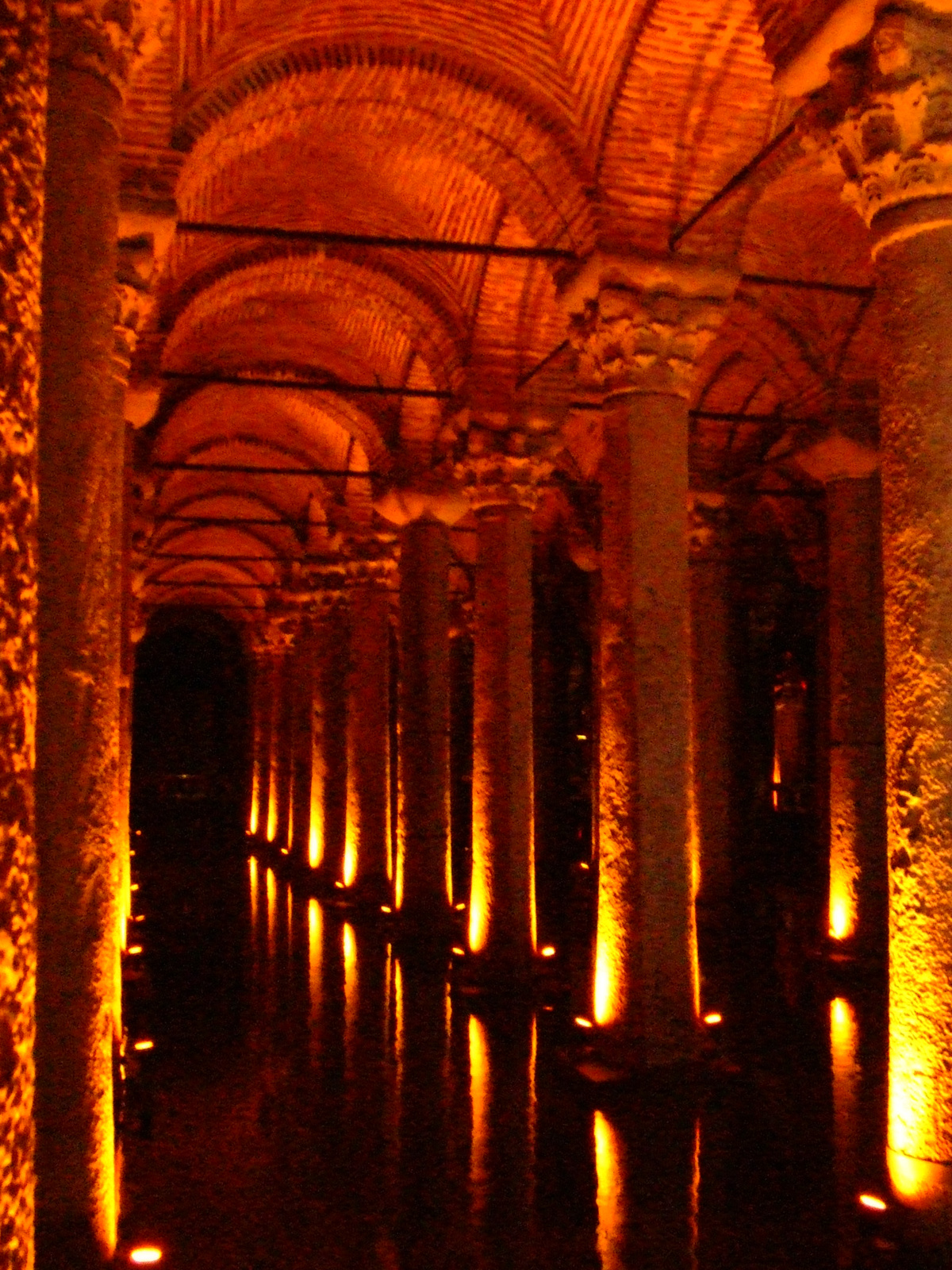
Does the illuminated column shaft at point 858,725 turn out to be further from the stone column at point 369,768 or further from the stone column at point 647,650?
the stone column at point 369,768

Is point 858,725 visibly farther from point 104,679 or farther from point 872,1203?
point 104,679

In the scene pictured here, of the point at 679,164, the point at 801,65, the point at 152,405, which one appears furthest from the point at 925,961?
the point at 152,405

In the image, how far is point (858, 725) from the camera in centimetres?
1112

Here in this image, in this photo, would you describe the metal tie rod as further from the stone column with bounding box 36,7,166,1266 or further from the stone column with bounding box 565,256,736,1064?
the stone column with bounding box 36,7,166,1266

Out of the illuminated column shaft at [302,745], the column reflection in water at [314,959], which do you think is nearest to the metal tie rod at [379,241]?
the column reflection in water at [314,959]

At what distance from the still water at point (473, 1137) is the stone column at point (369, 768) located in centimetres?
395

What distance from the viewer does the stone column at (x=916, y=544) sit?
4801 mm

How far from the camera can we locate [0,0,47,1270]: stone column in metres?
2.15

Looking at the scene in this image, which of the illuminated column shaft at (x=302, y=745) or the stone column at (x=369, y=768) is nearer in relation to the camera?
the stone column at (x=369, y=768)

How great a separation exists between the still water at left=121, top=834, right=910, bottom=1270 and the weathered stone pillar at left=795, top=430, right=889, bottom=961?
79cm

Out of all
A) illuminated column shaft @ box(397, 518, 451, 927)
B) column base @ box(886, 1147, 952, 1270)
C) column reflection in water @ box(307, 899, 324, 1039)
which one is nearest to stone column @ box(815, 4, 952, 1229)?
column base @ box(886, 1147, 952, 1270)

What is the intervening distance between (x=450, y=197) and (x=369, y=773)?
6656mm

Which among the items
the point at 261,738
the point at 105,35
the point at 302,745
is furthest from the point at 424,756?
the point at 261,738

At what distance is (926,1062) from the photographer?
4.79m
